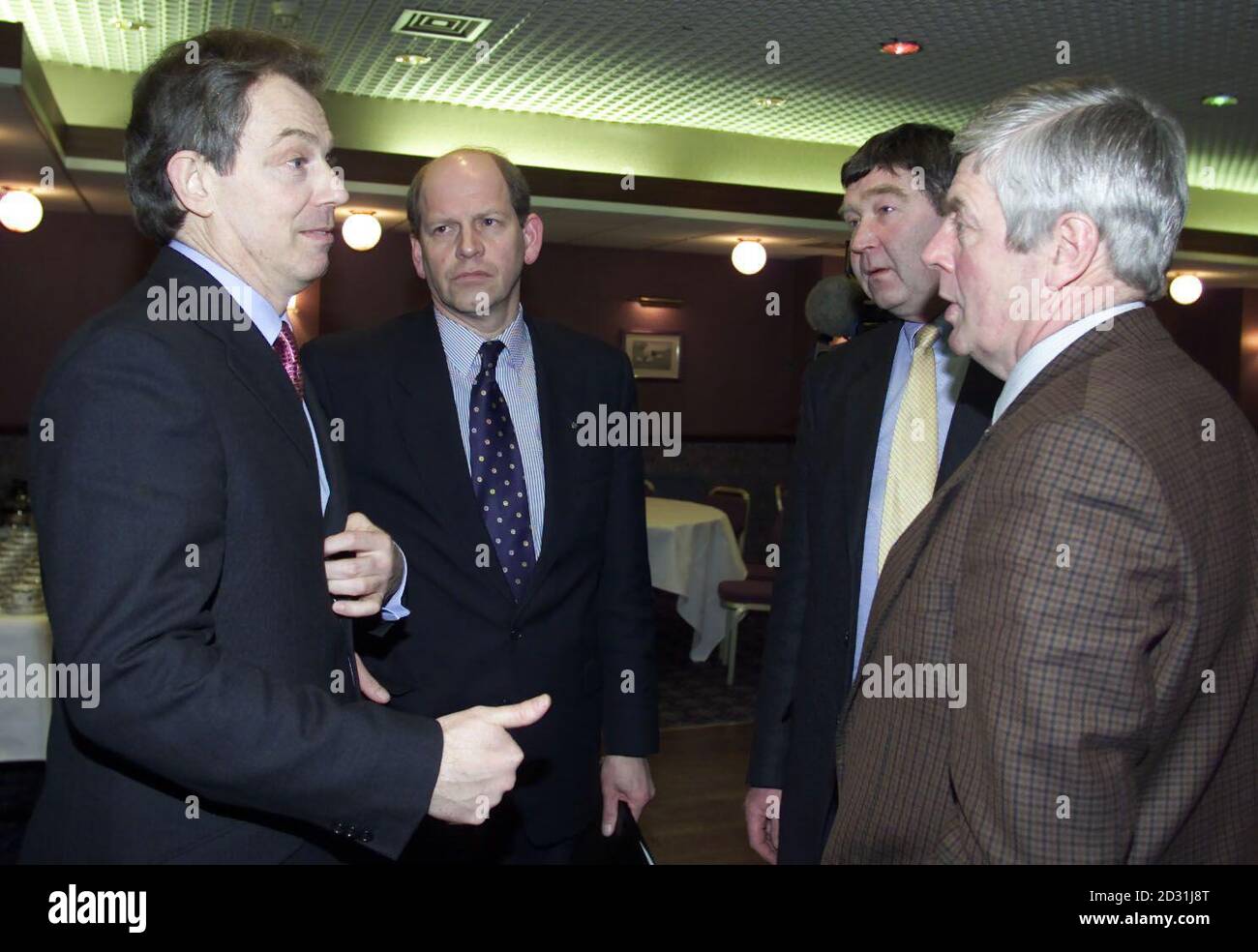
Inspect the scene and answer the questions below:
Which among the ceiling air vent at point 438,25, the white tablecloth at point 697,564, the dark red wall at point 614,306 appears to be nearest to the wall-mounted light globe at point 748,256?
the dark red wall at point 614,306

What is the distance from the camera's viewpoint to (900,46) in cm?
600

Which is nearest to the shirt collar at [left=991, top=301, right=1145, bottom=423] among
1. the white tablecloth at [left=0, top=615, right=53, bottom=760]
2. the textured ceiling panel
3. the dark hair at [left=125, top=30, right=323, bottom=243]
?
the dark hair at [left=125, top=30, right=323, bottom=243]

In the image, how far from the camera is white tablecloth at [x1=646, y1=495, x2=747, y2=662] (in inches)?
274

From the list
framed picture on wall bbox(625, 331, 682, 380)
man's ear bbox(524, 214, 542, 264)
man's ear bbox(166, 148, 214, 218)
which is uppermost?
framed picture on wall bbox(625, 331, 682, 380)

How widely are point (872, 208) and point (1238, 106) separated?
6.67 meters

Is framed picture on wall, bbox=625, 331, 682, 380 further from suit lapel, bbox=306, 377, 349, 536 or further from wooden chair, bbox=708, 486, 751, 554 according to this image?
suit lapel, bbox=306, 377, 349, 536

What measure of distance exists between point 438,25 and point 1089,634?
215 inches

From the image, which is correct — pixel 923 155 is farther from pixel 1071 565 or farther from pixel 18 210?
pixel 18 210

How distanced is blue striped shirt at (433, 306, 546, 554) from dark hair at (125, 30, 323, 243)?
918 mm

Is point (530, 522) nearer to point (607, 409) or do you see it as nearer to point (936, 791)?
point (607, 409)

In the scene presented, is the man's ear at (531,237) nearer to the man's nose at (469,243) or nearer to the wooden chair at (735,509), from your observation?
the man's nose at (469,243)

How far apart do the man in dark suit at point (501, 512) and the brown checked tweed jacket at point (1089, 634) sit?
104 centimetres

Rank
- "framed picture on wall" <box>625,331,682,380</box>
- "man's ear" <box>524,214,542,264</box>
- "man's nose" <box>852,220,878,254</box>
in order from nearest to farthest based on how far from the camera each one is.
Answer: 1. "man's nose" <box>852,220,878,254</box>
2. "man's ear" <box>524,214,542,264</box>
3. "framed picture on wall" <box>625,331,682,380</box>
